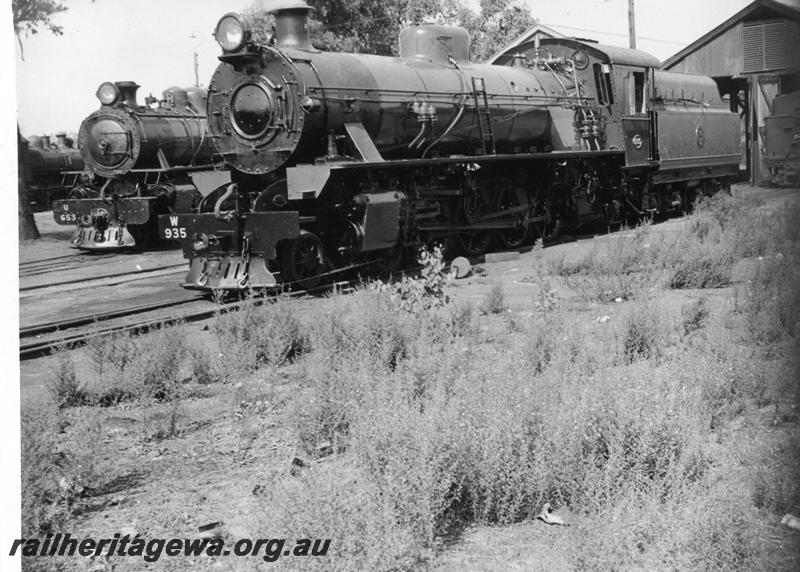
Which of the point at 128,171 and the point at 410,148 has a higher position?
the point at 128,171

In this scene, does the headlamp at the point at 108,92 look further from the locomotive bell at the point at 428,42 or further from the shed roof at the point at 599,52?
the shed roof at the point at 599,52

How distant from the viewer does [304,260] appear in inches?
423

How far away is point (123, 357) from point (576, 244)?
9693 millimetres

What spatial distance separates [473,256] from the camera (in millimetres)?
13422

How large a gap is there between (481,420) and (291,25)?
8206mm

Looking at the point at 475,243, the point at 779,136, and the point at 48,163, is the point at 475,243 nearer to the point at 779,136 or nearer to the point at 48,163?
the point at 779,136

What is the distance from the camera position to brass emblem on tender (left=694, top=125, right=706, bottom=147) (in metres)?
18.3

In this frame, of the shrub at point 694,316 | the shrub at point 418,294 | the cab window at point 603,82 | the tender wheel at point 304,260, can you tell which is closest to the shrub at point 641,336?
the shrub at point 694,316

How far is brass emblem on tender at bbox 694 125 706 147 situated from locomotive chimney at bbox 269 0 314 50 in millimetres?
10499

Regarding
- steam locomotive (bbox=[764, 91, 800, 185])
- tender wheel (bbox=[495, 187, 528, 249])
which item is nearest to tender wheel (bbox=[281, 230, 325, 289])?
tender wheel (bbox=[495, 187, 528, 249])

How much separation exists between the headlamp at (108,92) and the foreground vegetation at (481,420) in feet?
37.8

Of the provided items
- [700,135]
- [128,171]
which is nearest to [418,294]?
[128,171]

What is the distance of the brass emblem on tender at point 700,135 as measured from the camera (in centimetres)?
1833

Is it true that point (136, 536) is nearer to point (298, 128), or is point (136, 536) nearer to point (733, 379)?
point (733, 379)
